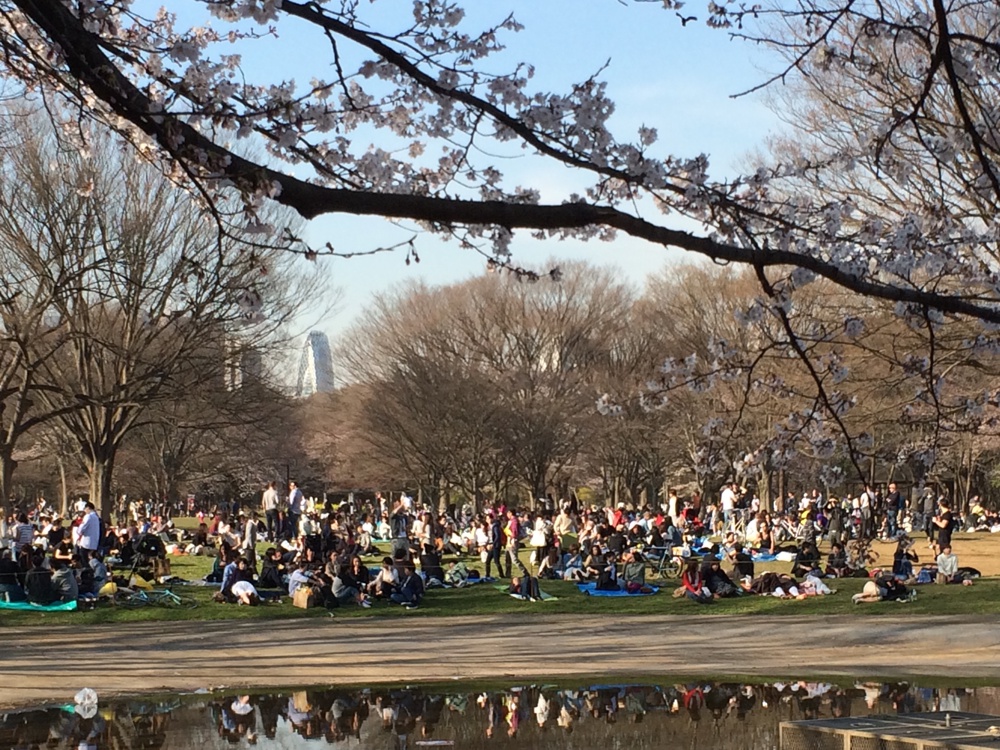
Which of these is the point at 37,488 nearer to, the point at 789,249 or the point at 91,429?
the point at 91,429

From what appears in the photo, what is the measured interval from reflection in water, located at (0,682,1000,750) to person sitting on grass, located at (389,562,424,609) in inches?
301

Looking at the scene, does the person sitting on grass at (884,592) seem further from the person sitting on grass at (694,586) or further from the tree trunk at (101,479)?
the tree trunk at (101,479)

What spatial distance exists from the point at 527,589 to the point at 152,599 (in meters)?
6.18

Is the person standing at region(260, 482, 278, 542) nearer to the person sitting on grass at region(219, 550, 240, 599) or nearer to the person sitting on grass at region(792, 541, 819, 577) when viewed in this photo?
the person sitting on grass at region(219, 550, 240, 599)

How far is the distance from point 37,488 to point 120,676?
64.9 m

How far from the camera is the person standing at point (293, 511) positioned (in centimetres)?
3156

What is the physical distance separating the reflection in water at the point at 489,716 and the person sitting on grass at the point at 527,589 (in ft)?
27.0

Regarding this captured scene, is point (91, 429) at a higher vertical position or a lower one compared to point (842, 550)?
higher

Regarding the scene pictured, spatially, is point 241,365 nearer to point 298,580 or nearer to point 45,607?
point 298,580

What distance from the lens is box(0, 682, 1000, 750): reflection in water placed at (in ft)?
33.8

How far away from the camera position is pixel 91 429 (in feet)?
100

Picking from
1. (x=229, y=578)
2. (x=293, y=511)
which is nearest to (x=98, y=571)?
(x=229, y=578)

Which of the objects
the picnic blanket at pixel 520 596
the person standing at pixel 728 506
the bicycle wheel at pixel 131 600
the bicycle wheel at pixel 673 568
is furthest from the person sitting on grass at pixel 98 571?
the person standing at pixel 728 506

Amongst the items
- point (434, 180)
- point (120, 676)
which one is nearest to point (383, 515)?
point (120, 676)
